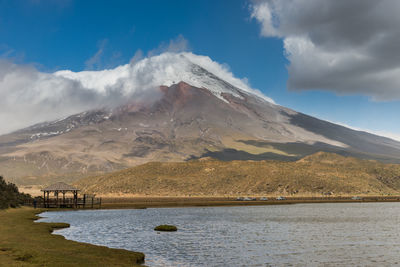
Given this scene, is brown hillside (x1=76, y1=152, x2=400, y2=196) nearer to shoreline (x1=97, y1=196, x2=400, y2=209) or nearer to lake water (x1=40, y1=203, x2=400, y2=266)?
shoreline (x1=97, y1=196, x2=400, y2=209)

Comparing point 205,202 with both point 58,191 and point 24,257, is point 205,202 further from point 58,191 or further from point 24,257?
point 24,257

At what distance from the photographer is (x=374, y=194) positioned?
506ft

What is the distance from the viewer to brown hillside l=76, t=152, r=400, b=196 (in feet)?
518

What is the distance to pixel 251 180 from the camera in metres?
167

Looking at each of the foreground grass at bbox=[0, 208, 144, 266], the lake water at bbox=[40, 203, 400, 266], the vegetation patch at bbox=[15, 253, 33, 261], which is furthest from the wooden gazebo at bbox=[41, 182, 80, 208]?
the vegetation patch at bbox=[15, 253, 33, 261]

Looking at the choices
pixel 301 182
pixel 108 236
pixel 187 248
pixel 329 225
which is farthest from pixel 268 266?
pixel 301 182

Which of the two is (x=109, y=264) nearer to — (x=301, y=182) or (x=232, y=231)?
(x=232, y=231)

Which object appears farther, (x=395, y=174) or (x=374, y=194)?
(x=395, y=174)

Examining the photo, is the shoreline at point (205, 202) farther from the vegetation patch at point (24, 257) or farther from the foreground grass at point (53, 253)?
the vegetation patch at point (24, 257)

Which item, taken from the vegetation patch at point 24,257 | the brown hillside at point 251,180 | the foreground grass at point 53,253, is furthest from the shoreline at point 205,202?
the vegetation patch at point 24,257

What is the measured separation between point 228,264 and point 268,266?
2692 millimetres

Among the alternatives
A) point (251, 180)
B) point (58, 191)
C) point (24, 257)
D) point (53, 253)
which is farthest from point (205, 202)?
point (24, 257)

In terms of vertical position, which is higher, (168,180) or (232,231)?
(168,180)

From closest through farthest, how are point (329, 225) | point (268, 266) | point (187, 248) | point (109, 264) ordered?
1. point (109, 264)
2. point (268, 266)
3. point (187, 248)
4. point (329, 225)
